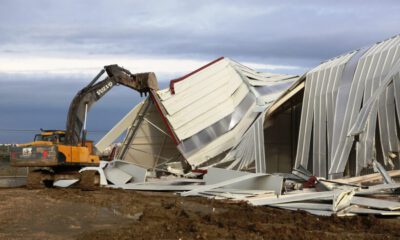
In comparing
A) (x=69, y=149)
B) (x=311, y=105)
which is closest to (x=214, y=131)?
(x=311, y=105)

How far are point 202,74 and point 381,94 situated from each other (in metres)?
12.6

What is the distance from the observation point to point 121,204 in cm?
1574

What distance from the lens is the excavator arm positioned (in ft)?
73.9

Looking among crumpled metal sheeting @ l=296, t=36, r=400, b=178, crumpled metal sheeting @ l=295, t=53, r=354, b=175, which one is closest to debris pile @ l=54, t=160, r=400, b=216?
crumpled metal sheeting @ l=295, t=53, r=354, b=175

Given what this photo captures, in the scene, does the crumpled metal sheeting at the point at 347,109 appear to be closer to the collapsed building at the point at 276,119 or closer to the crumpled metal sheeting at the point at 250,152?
the collapsed building at the point at 276,119

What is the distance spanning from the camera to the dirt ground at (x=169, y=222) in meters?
10.0

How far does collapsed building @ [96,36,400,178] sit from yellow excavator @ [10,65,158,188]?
12.9 feet

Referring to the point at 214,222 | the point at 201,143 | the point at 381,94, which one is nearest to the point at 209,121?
the point at 201,143

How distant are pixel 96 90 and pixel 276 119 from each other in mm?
8924

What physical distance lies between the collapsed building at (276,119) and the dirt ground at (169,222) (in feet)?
18.4

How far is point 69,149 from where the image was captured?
21.2 m

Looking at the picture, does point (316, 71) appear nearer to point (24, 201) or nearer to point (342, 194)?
point (342, 194)

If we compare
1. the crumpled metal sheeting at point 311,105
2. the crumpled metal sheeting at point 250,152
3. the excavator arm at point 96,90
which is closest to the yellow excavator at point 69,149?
the excavator arm at point 96,90

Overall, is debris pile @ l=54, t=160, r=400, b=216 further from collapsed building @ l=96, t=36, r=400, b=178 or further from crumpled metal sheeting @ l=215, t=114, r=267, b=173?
crumpled metal sheeting @ l=215, t=114, r=267, b=173
